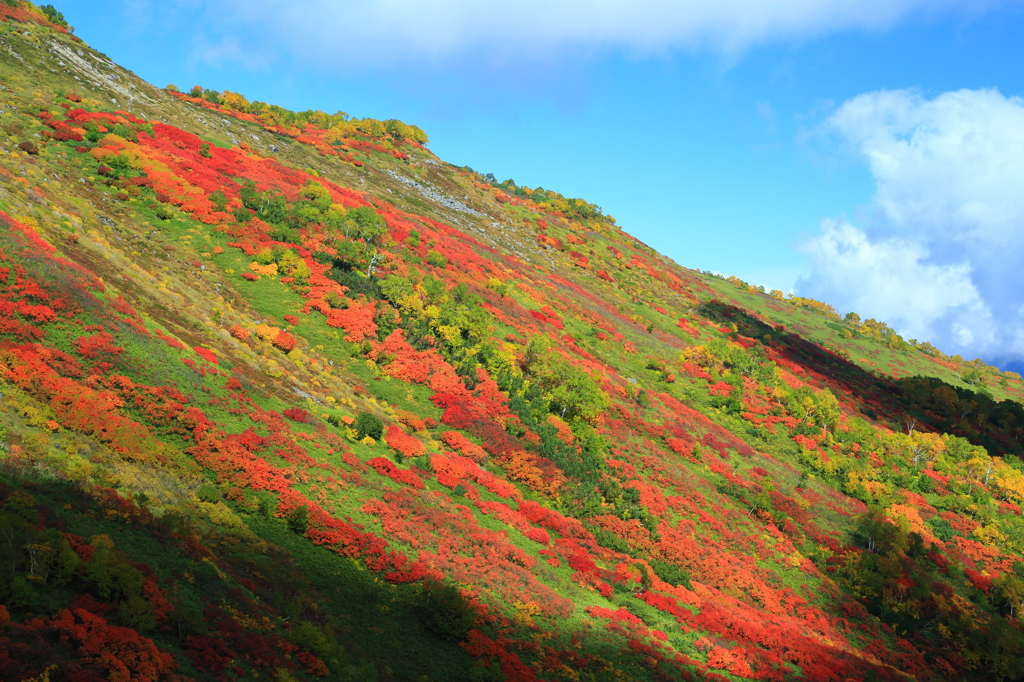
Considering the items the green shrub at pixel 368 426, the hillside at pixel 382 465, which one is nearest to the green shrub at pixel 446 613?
the hillside at pixel 382 465

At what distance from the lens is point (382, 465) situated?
27172 millimetres

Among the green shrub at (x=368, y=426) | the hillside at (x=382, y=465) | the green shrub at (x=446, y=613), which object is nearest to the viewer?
the hillside at (x=382, y=465)

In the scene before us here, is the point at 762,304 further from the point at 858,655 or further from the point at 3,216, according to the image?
the point at 3,216

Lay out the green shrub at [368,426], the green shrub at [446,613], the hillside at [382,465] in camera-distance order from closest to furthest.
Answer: the hillside at [382,465] → the green shrub at [446,613] → the green shrub at [368,426]

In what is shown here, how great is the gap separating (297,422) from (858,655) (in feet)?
103

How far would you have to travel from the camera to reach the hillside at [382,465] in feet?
51.4

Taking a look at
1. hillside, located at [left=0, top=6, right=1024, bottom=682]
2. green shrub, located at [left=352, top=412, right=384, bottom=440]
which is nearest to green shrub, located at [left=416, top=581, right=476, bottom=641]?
hillside, located at [left=0, top=6, right=1024, bottom=682]

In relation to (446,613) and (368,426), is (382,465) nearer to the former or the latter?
(368,426)

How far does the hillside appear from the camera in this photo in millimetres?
15664

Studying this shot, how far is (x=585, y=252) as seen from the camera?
103 metres

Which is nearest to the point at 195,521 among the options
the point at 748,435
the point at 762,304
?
the point at 748,435

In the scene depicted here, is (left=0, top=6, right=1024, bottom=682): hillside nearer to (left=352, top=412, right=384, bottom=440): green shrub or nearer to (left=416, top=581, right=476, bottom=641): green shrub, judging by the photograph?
(left=416, top=581, right=476, bottom=641): green shrub

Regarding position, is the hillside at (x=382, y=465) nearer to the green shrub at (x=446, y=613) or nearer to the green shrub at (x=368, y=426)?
the green shrub at (x=446, y=613)

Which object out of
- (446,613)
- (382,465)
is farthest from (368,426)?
(446,613)
